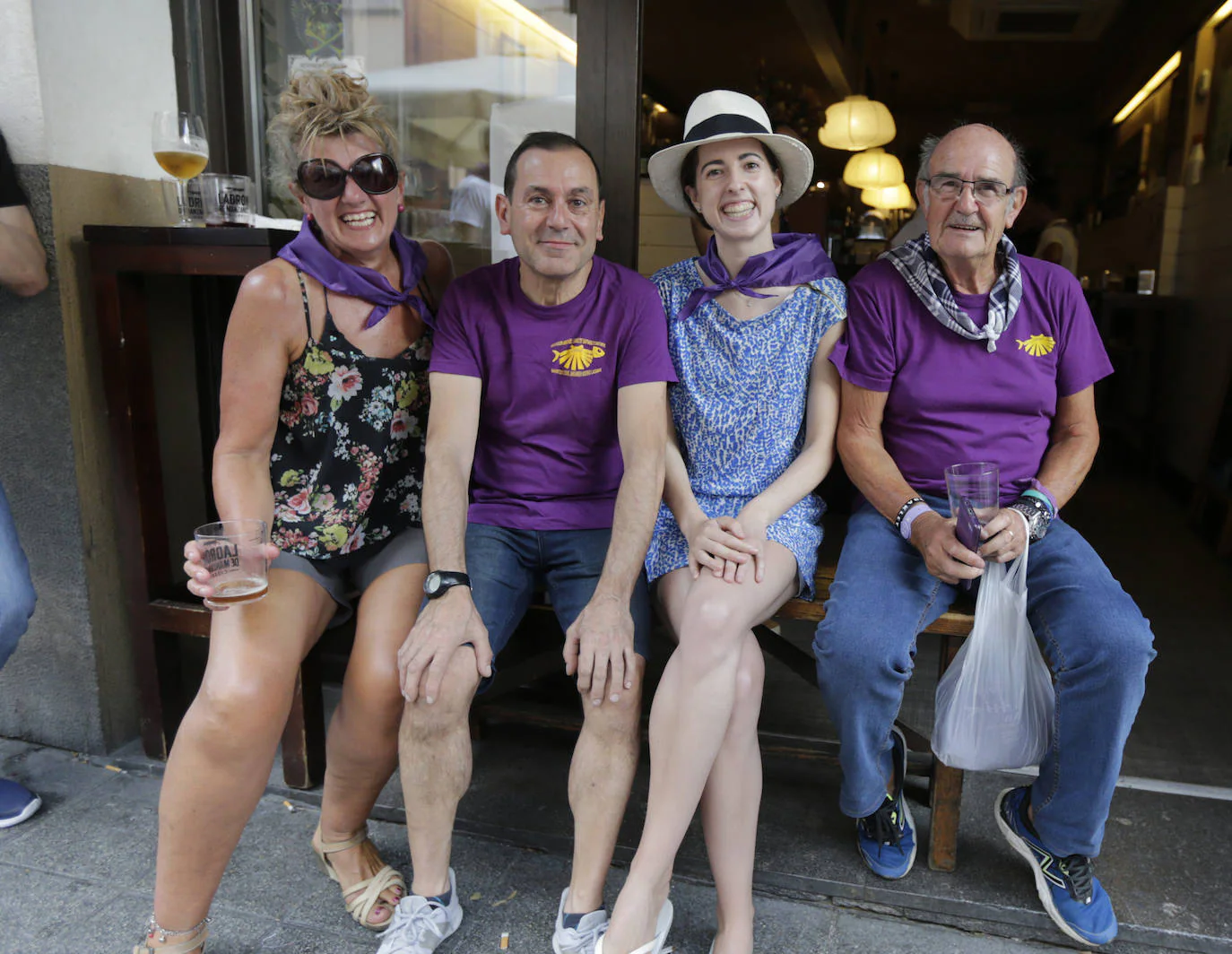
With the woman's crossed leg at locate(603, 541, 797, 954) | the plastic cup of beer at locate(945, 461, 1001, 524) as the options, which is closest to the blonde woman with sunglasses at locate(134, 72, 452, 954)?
the woman's crossed leg at locate(603, 541, 797, 954)

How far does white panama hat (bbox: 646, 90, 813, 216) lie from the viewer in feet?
7.02

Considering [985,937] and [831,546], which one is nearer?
[985,937]

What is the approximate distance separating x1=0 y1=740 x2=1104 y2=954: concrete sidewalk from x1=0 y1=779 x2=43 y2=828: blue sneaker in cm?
2

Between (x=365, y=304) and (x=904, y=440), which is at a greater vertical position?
(x=365, y=304)

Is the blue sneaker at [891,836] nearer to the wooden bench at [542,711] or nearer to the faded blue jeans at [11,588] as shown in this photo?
the wooden bench at [542,711]

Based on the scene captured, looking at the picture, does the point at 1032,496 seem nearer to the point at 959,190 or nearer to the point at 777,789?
the point at 959,190

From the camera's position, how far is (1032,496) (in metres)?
2.09

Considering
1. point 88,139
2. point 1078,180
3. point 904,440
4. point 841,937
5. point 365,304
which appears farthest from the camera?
point 1078,180

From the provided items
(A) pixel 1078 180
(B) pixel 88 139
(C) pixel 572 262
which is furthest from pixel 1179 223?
(B) pixel 88 139

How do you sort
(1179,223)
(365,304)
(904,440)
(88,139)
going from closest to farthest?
(365,304) → (904,440) → (88,139) → (1179,223)

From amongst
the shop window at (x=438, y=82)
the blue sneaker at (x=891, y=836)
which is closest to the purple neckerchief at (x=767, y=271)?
the shop window at (x=438, y=82)

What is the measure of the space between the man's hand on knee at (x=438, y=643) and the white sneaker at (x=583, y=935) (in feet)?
1.63

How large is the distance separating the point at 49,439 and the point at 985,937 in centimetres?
248

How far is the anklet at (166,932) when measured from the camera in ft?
5.83
